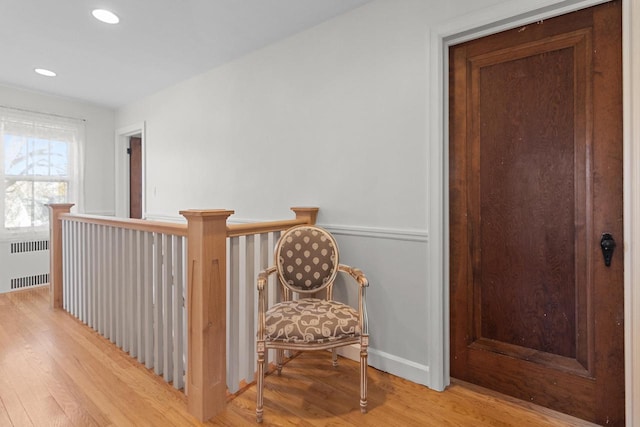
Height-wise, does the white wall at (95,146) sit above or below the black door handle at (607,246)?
above

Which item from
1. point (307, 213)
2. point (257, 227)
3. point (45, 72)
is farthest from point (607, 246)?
point (45, 72)

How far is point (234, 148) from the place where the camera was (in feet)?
10.1

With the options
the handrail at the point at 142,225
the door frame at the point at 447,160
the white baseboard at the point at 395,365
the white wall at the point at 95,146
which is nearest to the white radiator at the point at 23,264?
the white wall at the point at 95,146

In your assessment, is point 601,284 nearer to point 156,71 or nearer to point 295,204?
point 295,204

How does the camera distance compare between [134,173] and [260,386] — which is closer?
[260,386]

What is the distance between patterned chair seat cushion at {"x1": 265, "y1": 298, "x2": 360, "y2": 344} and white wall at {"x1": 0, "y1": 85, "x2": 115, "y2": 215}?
3985 mm

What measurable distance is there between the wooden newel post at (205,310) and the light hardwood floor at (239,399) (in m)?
0.11

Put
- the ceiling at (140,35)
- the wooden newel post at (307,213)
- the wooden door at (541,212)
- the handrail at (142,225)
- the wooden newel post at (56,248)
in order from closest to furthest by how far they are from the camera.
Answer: the wooden door at (541,212)
the handrail at (142,225)
the ceiling at (140,35)
the wooden newel post at (307,213)
the wooden newel post at (56,248)

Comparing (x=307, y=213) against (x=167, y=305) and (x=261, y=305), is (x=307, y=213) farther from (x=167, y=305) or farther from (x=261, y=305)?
(x=167, y=305)

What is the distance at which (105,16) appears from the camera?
2.34 metres

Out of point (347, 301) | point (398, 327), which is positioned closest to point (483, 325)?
point (398, 327)

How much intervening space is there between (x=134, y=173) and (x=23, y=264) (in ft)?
5.54

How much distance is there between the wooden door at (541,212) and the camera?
5.09 feet

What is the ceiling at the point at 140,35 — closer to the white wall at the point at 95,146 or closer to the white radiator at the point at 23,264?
the white wall at the point at 95,146
